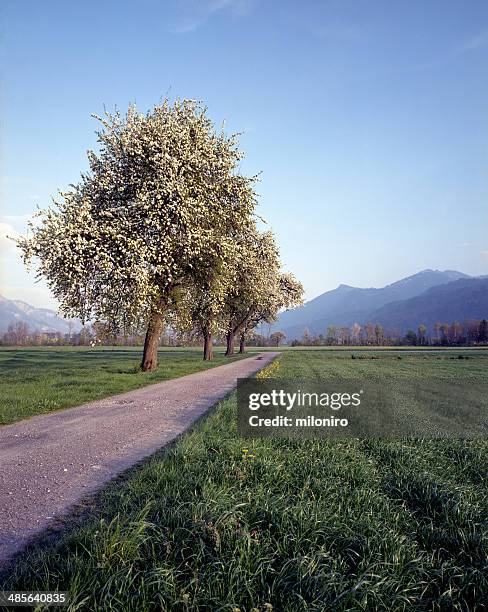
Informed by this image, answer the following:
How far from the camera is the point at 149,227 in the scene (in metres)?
21.7

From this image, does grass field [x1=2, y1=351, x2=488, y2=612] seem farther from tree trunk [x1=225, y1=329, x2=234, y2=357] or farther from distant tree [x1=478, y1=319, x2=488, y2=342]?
distant tree [x1=478, y1=319, x2=488, y2=342]

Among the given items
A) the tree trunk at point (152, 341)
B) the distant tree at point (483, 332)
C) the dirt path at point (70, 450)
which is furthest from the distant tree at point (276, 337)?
the dirt path at point (70, 450)

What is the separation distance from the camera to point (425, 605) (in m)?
3.35

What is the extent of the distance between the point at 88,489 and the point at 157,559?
9.17 feet

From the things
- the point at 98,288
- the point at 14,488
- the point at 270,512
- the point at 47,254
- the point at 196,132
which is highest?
the point at 196,132

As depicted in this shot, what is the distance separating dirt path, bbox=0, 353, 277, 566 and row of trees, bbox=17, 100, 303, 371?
26.2 ft

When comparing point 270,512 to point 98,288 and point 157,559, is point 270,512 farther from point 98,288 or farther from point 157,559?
point 98,288

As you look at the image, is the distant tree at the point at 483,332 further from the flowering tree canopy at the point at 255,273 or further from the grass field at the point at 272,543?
the grass field at the point at 272,543

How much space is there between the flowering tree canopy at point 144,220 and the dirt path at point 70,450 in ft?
25.7

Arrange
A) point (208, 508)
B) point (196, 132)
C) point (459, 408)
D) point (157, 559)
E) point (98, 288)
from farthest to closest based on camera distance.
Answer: point (196, 132), point (98, 288), point (459, 408), point (208, 508), point (157, 559)

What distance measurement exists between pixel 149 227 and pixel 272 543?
1957 centimetres

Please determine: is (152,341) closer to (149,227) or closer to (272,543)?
(149,227)

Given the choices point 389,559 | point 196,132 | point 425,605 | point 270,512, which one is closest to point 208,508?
point 270,512

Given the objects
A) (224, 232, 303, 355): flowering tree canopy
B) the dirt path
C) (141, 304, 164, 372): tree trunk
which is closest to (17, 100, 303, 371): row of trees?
(141, 304, 164, 372): tree trunk
